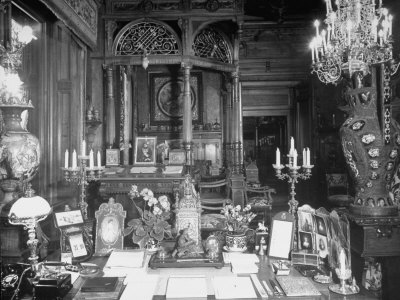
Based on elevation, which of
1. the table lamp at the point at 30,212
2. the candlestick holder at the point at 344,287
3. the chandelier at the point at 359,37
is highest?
the chandelier at the point at 359,37

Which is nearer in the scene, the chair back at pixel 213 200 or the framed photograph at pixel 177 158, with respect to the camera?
the chair back at pixel 213 200

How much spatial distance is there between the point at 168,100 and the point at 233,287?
24.0 feet

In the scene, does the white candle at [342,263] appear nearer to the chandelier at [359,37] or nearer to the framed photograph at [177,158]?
A: the chandelier at [359,37]

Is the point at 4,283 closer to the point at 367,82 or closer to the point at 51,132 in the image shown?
the point at 51,132

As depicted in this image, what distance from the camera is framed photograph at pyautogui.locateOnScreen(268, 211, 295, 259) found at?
2.49 m

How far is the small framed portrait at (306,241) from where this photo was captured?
2.49 meters

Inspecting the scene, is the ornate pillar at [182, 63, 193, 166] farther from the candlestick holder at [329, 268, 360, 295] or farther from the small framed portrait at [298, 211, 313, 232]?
the candlestick holder at [329, 268, 360, 295]

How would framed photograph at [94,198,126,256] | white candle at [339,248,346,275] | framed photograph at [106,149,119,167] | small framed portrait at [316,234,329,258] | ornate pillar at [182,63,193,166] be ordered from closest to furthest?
white candle at [339,248,346,275] < small framed portrait at [316,234,329,258] < framed photograph at [94,198,126,256] < framed photograph at [106,149,119,167] < ornate pillar at [182,63,193,166]

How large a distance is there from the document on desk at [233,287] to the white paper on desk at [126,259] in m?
0.59

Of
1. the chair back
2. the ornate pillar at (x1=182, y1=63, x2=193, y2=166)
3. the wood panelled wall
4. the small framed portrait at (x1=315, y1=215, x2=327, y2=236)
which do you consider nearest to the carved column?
the wood panelled wall

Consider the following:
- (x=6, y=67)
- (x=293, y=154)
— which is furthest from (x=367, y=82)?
(x=6, y=67)

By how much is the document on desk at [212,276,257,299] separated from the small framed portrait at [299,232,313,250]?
0.61 meters

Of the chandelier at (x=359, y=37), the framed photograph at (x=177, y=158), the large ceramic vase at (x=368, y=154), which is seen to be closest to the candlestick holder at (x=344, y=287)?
the large ceramic vase at (x=368, y=154)

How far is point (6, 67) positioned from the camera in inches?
115
